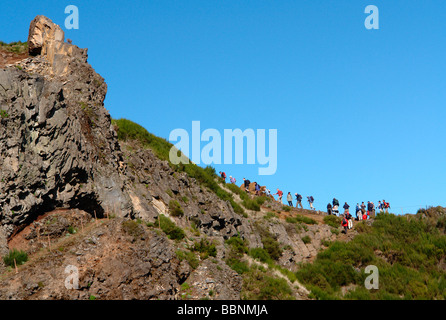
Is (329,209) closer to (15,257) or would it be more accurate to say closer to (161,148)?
(161,148)

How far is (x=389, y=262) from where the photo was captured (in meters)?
42.3

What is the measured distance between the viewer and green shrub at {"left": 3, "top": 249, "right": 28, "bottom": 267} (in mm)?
22711

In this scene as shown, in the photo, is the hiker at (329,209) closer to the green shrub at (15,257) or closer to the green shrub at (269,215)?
the green shrub at (269,215)

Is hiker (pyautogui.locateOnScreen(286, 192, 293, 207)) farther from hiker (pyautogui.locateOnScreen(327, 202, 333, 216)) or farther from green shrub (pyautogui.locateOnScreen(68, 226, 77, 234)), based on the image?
green shrub (pyautogui.locateOnScreen(68, 226, 77, 234))

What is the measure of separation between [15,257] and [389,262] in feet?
100

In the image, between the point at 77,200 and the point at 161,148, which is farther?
the point at 161,148

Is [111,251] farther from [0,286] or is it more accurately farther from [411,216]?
[411,216]

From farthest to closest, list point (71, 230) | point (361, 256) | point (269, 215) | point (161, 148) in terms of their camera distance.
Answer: point (269, 215) < point (161, 148) < point (361, 256) < point (71, 230)

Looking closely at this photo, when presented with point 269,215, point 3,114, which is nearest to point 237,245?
point 269,215

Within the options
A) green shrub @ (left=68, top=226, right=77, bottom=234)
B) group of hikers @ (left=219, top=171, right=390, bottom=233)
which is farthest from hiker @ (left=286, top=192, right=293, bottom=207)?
green shrub @ (left=68, top=226, right=77, bottom=234)

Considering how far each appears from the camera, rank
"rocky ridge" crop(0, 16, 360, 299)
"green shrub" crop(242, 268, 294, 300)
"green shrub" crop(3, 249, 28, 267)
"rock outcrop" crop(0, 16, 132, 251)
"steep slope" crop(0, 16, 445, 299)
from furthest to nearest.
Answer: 1. "green shrub" crop(242, 268, 294, 300)
2. "rock outcrop" crop(0, 16, 132, 251)
3. "steep slope" crop(0, 16, 445, 299)
4. "rocky ridge" crop(0, 16, 360, 299)
5. "green shrub" crop(3, 249, 28, 267)

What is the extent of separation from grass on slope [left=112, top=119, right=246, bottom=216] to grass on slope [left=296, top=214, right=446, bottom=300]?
Result: 9.90 metres

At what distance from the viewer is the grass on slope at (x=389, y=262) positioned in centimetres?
3681
